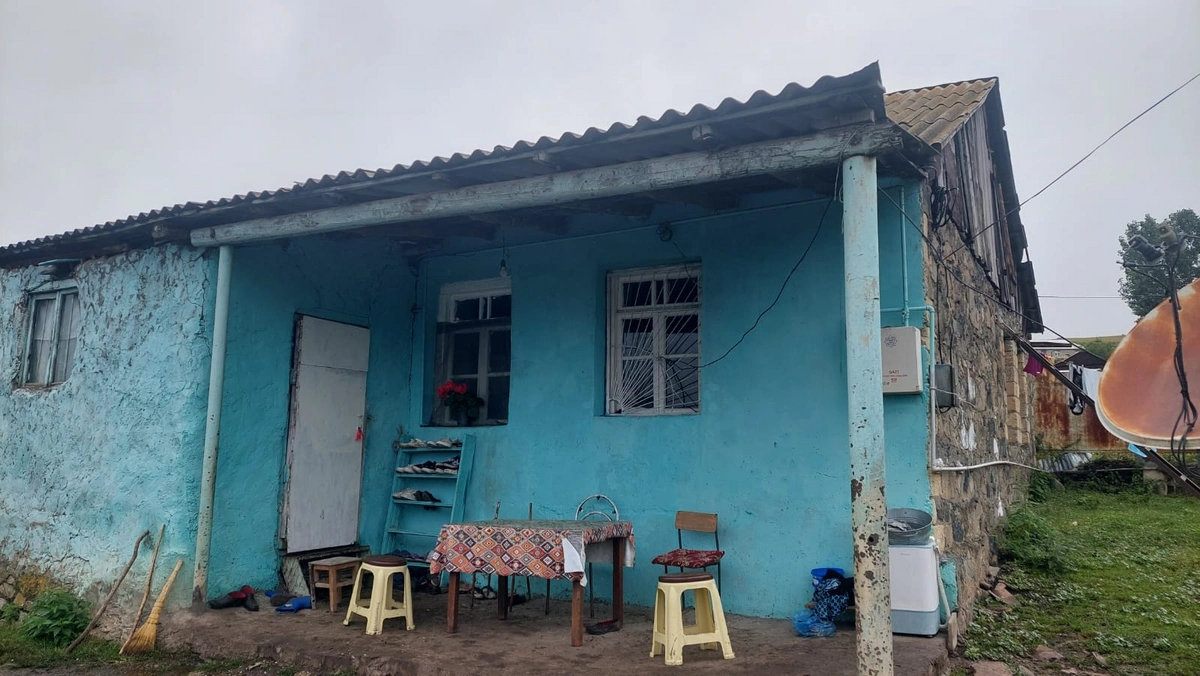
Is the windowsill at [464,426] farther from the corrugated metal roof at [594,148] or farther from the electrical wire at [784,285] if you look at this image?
the corrugated metal roof at [594,148]

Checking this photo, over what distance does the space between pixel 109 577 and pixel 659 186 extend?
5.69 metres

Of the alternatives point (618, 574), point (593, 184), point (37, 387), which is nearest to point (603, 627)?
point (618, 574)

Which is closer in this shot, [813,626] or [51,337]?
[813,626]

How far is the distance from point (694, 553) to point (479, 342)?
326cm

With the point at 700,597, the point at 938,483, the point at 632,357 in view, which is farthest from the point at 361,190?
the point at 938,483

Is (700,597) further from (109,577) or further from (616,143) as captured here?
(109,577)

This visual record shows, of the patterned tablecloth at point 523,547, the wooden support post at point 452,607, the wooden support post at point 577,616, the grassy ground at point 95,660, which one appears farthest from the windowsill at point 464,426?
the grassy ground at point 95,660

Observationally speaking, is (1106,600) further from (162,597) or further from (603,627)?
(162,597)

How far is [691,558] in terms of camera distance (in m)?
5.69

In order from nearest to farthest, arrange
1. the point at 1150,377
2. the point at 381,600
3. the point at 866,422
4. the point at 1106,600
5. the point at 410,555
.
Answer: the point at 1150,377
the point at 866,422
the point at 381,600
the point at 1106,600
the point at 410,555

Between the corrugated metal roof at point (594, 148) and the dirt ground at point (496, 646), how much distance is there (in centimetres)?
306

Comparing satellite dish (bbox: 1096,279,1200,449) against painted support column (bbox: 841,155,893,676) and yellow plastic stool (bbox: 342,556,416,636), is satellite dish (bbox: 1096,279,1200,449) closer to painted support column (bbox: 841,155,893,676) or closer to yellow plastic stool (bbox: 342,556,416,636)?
painted support column (bbox: 841,155,893,676)

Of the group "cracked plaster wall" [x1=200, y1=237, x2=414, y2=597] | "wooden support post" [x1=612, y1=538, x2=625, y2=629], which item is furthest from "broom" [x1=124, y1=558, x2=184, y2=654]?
"wooden support post" [x1=612, y1=538, x2=625, y2=629]

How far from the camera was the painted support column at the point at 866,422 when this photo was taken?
395 centimetres
